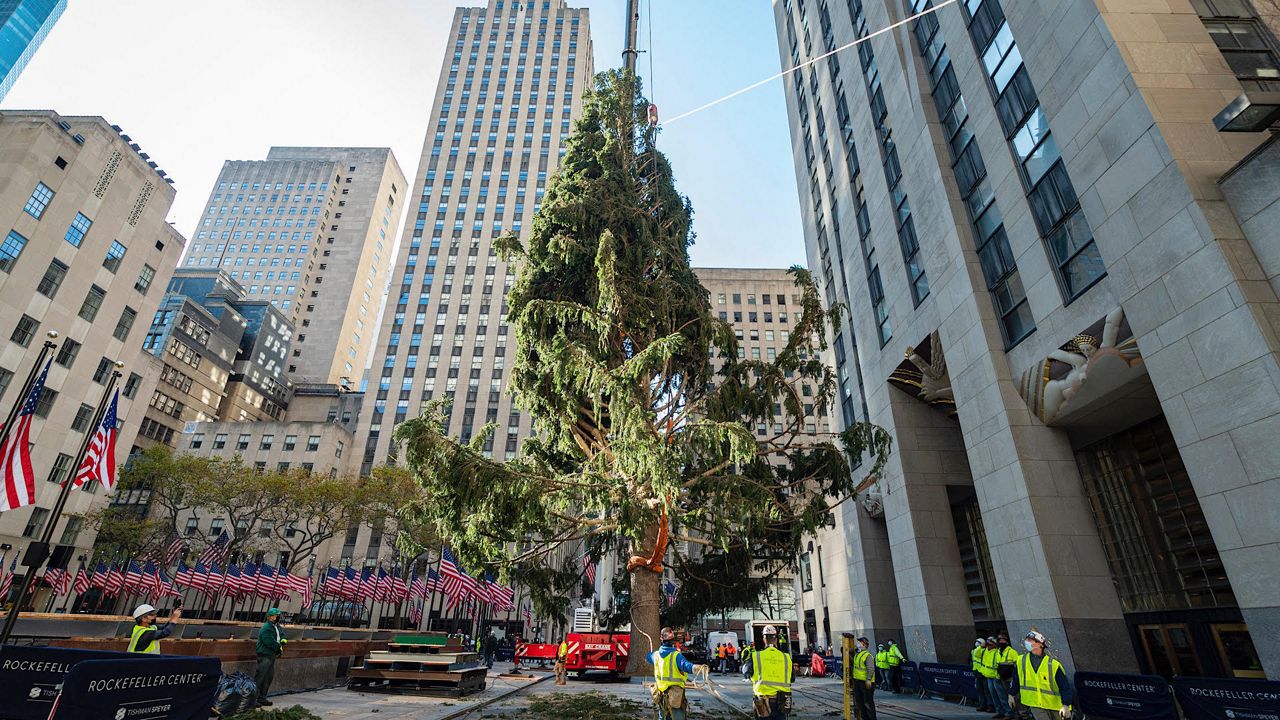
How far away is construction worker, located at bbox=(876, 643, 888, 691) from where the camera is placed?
21664 millimetres

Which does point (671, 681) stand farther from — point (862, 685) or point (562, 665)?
point (562, 665)

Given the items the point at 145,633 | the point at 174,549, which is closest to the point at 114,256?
the point at 174,549

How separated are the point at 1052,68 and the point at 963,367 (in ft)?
29.1

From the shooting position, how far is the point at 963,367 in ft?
65.2

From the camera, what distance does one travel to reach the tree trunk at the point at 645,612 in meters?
17.6

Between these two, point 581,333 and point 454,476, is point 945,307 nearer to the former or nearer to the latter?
point 581,333

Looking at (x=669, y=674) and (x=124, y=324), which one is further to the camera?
(x=124, y=324)

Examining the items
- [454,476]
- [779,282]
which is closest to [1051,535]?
[454,476]

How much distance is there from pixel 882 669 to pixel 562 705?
1487 cm

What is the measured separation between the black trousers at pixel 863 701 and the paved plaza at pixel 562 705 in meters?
1.06

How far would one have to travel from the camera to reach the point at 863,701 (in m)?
12.3

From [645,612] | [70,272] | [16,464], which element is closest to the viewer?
[16,464]

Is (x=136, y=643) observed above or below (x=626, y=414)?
below

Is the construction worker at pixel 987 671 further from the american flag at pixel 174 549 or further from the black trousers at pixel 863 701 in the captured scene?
the american flag at pixel 174 549
